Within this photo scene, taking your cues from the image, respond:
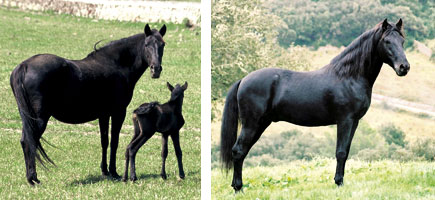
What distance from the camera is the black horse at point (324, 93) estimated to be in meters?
6.78

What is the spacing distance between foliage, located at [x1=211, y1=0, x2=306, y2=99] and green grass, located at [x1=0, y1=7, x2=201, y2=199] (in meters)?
0.98

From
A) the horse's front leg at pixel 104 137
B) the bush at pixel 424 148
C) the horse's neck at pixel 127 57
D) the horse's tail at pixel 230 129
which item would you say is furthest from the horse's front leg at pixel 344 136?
the bush at pixel 424 148

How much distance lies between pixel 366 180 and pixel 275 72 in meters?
1.95

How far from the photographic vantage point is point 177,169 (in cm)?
817

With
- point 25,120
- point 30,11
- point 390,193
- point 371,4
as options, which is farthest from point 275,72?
point 30,11

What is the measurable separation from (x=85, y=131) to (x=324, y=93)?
462 centimetres

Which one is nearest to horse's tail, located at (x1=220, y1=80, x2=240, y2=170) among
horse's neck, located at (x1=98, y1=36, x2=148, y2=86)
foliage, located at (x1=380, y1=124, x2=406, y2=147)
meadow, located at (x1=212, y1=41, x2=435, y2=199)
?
meadow, located at (x1=212, y1=41, x2=435, y2=199)

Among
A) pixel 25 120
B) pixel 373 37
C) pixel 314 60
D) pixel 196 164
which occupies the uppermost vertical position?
pixel 373 37

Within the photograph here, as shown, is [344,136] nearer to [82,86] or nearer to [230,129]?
[230,129]

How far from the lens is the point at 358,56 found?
271 inches

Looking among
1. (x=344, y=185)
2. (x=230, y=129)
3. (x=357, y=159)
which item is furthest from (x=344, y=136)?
(x=357, y=159)

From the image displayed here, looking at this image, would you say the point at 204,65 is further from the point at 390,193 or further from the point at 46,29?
the point at 46,29

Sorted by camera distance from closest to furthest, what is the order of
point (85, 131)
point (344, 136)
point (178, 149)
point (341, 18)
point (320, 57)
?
point (344, 136) < point (178, 149) < point (85, 131) < point (341, 18) < point (320, 57)

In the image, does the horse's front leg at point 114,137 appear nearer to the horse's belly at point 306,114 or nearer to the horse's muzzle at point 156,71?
the horse's muzzle at point 156,71
